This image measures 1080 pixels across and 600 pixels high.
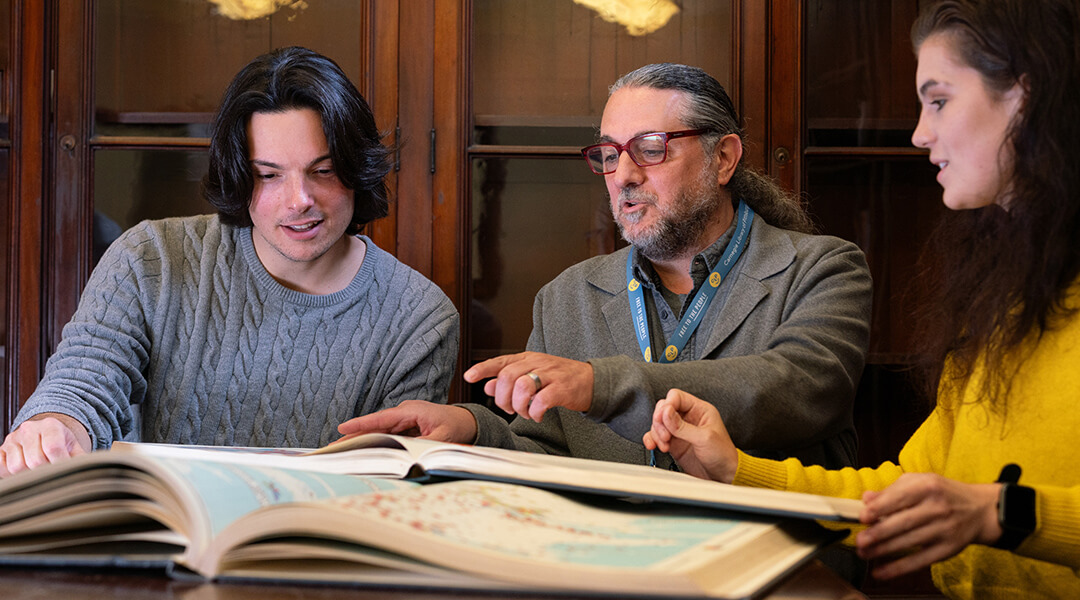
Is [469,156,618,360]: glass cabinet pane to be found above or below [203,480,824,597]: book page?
above

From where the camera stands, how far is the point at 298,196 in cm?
162

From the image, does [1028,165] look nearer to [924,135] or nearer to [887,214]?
[924,135]

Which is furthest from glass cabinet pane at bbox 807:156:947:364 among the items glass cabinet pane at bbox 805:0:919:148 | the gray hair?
the gray hair

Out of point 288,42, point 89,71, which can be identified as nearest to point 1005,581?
A: point 288,42

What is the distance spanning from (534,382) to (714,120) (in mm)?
919

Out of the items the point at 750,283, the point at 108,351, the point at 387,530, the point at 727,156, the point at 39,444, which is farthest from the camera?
the point at 727,156

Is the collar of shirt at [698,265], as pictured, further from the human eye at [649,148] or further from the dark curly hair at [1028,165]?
the dark curly hair at [1028,165]

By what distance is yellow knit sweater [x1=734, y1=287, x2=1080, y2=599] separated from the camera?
792 mm

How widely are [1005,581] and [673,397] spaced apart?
1.23ft

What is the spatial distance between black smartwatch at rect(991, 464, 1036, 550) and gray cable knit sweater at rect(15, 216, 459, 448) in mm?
1058

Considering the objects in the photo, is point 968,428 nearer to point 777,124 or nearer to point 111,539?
point 111,539

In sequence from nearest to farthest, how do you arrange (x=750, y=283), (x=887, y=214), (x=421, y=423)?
(x=421, y=423) → (x=750, y=283) → (x=887, y=214)

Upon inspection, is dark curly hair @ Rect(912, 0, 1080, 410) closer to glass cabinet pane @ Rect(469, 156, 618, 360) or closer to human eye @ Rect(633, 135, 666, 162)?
human eye @ Rect(633, 135, 666, 162)

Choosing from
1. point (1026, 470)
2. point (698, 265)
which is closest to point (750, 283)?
point (698, 265)
